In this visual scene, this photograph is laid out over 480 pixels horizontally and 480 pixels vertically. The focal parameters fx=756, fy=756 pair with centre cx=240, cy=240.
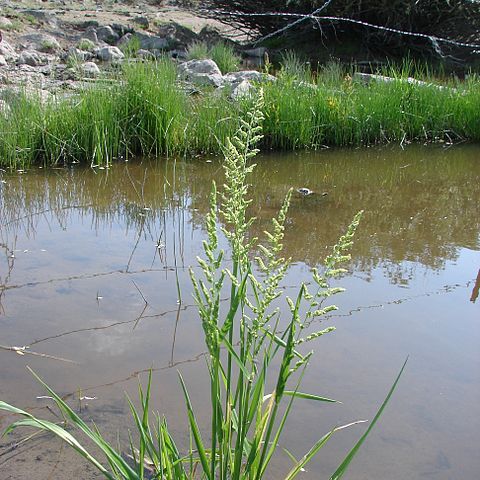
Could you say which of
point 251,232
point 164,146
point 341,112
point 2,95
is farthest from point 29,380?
point 341,112

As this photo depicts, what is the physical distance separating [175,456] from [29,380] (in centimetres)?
109

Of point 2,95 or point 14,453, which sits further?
point 2,95

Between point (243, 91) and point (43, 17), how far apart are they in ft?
21.1

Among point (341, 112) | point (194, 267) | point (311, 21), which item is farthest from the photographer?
point (311, 21)

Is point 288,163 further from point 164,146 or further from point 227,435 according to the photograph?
point 227,435

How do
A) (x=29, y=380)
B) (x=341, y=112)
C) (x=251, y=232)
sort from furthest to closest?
(x=341, y=112), (x=251, y=232), (x=29, y=380)

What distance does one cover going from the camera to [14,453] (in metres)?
2.28

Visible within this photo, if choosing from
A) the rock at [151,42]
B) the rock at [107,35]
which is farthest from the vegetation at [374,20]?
the rock at [107,35]

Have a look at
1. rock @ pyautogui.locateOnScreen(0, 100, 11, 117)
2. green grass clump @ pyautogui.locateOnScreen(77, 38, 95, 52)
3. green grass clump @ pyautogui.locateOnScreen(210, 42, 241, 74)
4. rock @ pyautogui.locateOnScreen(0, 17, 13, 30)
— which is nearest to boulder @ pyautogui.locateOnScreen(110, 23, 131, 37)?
green grass clump @ pyautogui.locateOnScreen(77, 38, 95, 52)

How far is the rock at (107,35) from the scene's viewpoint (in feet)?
40.1

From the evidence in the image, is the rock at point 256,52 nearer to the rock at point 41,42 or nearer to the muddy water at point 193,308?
the rock at point 41,42

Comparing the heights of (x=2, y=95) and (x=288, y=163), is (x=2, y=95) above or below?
above

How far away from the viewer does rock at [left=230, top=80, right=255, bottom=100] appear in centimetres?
701

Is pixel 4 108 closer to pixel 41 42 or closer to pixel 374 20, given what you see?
pixel 41 42
